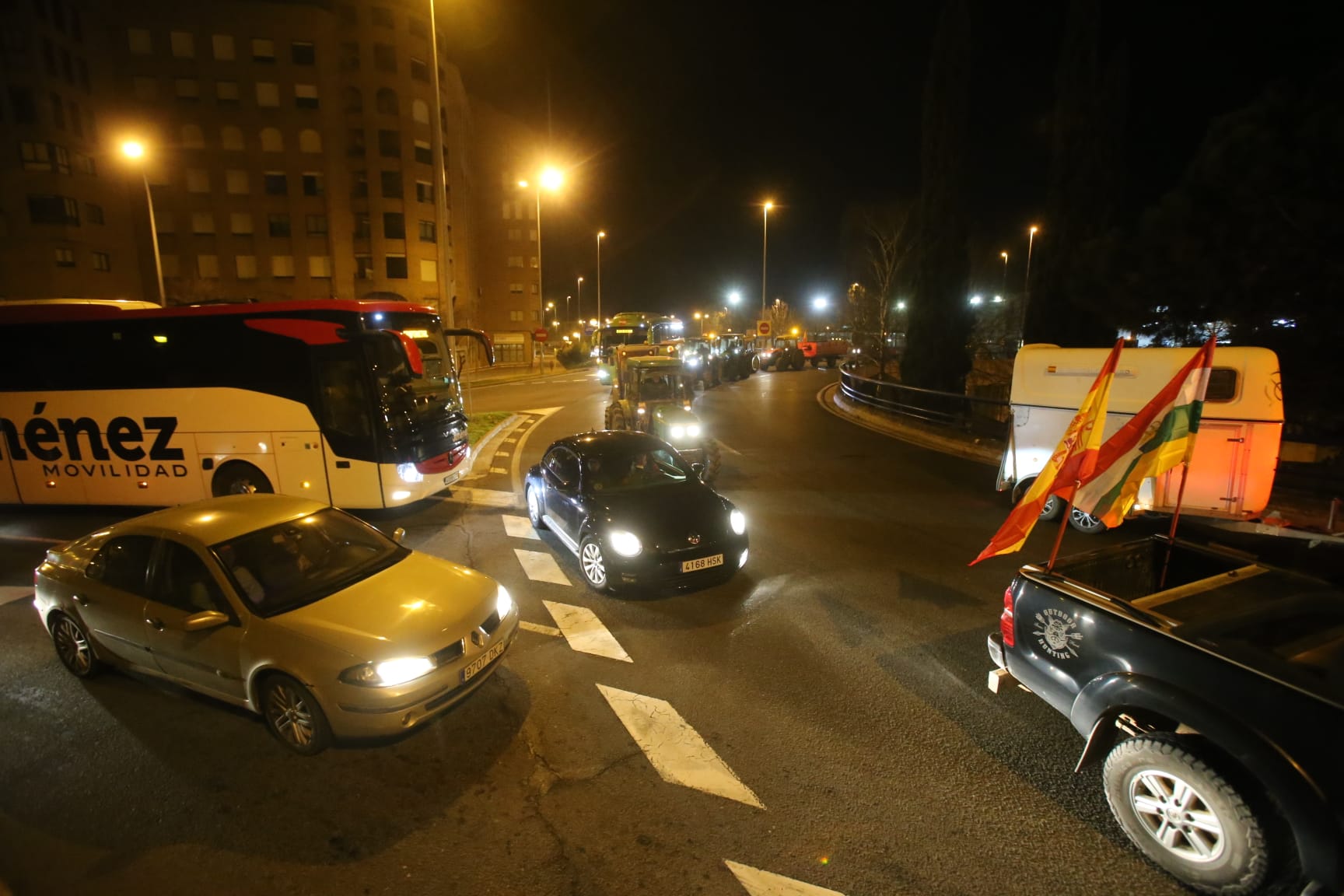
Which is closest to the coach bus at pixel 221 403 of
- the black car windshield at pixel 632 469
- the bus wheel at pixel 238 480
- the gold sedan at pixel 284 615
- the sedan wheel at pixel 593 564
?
the bus wheel at pixel 238 480

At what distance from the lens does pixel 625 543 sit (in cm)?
667

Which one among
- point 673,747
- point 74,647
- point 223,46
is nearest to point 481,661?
point 673,747

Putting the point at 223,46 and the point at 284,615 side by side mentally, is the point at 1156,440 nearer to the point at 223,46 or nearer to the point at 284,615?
the point at 284,615

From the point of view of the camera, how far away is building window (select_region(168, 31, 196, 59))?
3991 cm

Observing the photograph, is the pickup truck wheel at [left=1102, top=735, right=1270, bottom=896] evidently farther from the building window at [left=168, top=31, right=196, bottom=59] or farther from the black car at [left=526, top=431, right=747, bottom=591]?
the building window at [left=168, top=31, right=196, bottom=59]

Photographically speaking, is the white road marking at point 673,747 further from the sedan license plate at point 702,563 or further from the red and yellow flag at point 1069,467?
the red and yellow flag at point 1069,467

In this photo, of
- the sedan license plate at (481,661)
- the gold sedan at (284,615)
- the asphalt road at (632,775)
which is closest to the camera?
the asphalt road at (632,775)

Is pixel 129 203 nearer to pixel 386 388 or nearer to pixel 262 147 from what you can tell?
pixel 262 147

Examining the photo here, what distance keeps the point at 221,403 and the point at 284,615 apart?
6.42m

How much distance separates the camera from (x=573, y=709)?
4809mm

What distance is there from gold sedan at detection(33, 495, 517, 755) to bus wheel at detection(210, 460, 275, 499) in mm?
4069

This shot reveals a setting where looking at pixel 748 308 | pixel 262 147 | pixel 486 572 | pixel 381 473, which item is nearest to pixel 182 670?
pixel 486 572

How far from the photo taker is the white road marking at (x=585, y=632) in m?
5.69

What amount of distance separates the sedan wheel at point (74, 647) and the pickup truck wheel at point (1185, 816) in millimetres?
7139
